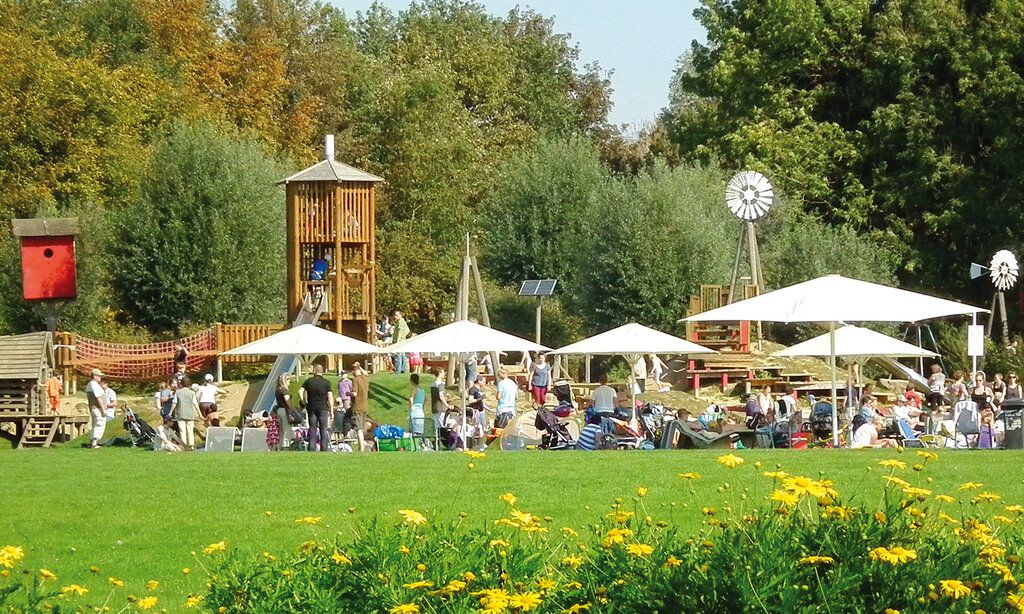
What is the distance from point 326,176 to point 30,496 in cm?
2165

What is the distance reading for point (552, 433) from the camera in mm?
23578

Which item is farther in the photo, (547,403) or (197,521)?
(547,403)

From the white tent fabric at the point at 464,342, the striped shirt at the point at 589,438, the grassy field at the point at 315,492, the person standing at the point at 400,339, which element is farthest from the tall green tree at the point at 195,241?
the grassy field at the point at 315,492

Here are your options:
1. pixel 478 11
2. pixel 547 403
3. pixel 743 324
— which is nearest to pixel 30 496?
pixel 547 403

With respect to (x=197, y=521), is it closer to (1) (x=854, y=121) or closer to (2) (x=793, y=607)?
(2) (x=793, y=607)

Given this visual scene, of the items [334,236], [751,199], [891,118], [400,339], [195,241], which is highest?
[891,118]

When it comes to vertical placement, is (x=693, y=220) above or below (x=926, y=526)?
above

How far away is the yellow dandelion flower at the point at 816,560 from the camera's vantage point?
253 inches

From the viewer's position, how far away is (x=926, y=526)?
25.0 ft

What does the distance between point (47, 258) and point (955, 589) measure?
3603cm

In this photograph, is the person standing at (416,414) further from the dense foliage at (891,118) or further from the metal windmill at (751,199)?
the dense foliage at (891,118)

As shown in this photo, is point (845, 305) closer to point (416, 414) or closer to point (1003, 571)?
point (416, 414)

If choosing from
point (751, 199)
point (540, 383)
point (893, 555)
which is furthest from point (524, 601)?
point (751, 199)

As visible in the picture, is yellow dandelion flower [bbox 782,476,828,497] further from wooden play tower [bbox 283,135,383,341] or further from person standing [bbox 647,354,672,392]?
wooden play tower [bbox 283,135,383,341]
